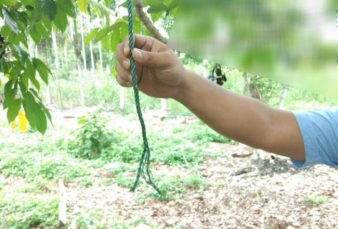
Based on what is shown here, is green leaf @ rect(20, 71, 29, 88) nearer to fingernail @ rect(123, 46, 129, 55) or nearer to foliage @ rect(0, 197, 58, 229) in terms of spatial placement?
fingernail @ rect(123, 46, 129, 55)

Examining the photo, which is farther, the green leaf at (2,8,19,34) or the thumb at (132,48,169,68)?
the green leaf at (2,8,19,34)

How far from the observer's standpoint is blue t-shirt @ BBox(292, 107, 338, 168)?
33.6 inches

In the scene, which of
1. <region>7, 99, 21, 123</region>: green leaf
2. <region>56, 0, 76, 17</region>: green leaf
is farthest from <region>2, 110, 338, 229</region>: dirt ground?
<region>56, 0, 76, 17</region>: green leaf

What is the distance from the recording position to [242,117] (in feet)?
2.72

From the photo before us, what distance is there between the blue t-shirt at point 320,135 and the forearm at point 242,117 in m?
0.02

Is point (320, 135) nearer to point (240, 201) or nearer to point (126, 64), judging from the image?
point (126, 64)

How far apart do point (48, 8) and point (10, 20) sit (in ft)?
0.59

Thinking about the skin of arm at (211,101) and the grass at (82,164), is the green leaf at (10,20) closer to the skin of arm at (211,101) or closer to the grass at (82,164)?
the skin of arm at (211,101)

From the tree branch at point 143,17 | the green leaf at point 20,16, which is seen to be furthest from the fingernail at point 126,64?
the green leaf at point 20,16

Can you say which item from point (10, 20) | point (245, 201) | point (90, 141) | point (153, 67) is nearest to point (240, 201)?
point (245, 201)

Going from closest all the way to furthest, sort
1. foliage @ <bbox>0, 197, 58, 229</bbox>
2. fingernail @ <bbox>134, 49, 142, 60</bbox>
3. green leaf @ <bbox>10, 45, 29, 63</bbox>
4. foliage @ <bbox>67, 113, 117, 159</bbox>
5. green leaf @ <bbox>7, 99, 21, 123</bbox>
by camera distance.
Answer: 1. fingernail @ <bbox>134, 49, 142, 60</bbox>
2. green leaf @ <bbox>10, 45, 29, 63</bbox>
3. green leaf @ <bbox>7, 99, 21, 123</bbox>
4. foliage @ <bbox>0, 197, 58, 229</bbox>
5. foliage @ <bbox>67, 113, 117, 159</bbox>

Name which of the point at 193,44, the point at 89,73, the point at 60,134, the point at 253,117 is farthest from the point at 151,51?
the point at 89,73

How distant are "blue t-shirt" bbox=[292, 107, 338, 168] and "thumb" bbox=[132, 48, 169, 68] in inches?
14.9

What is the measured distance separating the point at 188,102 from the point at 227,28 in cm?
27
